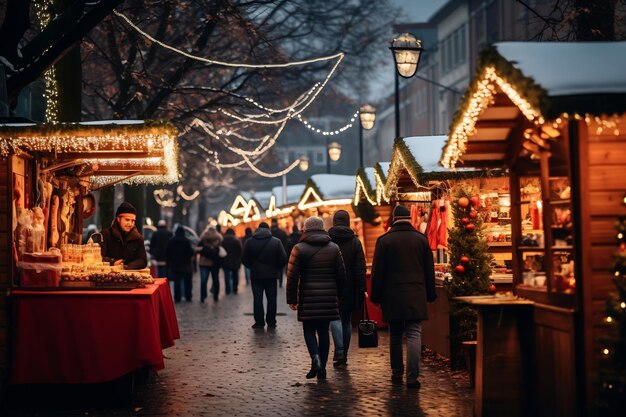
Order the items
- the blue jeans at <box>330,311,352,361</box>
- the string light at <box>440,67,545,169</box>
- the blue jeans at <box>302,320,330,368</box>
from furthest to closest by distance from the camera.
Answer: the blue jeans at <box>330,311,352,361</box> < the blue jeans at <box>302,320,330,368</box> < the string light at <box>440,67,545,169</box>

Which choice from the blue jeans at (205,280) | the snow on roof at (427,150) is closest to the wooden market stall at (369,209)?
the blue jeans at (205,280)

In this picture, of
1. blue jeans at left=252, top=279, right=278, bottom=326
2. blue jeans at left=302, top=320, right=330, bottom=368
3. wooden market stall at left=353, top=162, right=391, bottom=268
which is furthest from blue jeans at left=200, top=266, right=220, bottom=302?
blue jeans at left=302, top=320, right=330, bottom=368

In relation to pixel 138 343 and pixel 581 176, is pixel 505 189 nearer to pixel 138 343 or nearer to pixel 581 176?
pixel 138 343

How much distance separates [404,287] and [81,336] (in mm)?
3530

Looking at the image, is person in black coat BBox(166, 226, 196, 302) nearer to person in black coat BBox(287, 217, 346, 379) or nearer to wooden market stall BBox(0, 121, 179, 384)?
person in black coat BBox(287, 217, 346, 379)

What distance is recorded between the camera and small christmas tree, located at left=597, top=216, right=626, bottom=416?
8.95 meters

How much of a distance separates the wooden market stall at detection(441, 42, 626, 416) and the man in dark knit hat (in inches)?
228

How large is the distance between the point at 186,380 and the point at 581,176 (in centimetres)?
669

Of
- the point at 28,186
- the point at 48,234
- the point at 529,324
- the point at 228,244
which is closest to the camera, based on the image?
the point at 529,324

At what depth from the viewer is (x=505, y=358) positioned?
10898 millimetres

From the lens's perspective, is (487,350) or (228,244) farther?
(228,244)

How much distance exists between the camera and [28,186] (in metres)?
14.5

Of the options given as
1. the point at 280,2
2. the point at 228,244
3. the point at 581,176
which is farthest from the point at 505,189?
the point at 228,244

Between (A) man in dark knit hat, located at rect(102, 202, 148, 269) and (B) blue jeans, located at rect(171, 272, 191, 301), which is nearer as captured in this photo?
(A) man in dark knit hat, located at rect(102, 202, 148, 269)
